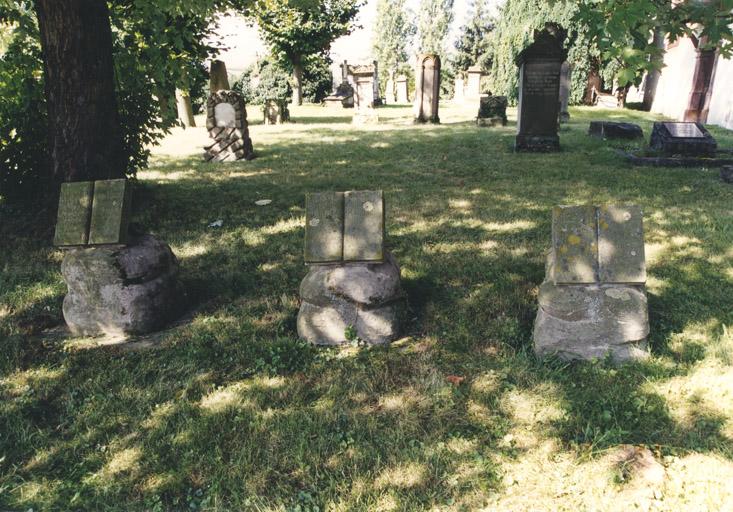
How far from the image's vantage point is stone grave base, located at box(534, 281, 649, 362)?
325 cm

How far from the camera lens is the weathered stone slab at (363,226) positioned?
3604mm

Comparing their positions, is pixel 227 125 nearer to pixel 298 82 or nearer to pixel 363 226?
pixel 363 226

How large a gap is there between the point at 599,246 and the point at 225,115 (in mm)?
10196

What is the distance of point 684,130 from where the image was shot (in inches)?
396

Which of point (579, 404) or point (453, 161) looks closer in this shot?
point (579, 404)

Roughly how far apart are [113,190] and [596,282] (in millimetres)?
3947

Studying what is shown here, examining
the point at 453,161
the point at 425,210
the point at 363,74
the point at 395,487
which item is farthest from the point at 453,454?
the point at 363,74

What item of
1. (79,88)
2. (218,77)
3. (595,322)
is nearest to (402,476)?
(595,322)

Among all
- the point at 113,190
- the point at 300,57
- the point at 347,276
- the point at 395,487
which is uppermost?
the point at 300,57

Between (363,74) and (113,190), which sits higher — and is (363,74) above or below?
above

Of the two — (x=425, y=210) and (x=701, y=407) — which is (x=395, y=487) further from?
(x=425, y=210)

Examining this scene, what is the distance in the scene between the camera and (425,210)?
7.07m

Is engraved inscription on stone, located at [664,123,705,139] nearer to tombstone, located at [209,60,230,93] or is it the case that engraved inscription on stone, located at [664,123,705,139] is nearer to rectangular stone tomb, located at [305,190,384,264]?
rectangular stone tomb, located at [305,190,384,264]

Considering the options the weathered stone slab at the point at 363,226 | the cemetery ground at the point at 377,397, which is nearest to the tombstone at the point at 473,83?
Result: the cemetery ground at the point at 377,397
